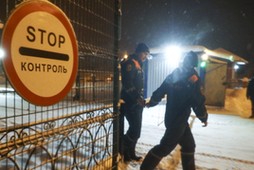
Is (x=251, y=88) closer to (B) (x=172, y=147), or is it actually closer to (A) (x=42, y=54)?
(B) (x=172, y=147)

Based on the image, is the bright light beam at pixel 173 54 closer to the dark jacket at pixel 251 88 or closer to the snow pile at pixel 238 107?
the dark jacket at pixel 251 88

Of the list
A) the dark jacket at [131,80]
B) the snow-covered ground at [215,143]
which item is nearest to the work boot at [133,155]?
the snow-covered ground at [215,143]

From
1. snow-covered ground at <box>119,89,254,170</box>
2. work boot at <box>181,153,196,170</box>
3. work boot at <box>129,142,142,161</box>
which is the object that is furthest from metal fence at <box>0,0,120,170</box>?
snow-covered ground at <box>119,89,254,170</box>

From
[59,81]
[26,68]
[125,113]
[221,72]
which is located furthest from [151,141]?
[221,72]

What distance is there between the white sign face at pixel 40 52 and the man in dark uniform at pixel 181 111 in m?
1.75

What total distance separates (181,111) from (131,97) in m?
1.07

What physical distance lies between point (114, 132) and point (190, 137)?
112 centimetres

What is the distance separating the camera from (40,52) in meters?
1.82

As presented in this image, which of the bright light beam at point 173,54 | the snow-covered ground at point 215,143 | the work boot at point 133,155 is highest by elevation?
the bright light beam at point 173,54

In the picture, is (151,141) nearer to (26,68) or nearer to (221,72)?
(26,68)

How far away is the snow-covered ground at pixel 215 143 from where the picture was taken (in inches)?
171

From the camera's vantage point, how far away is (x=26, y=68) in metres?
1.71

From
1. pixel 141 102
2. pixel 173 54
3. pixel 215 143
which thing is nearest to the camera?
pixel 141 102

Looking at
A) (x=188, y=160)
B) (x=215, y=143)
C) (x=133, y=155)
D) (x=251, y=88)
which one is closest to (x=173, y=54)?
(x=251, y=88)
